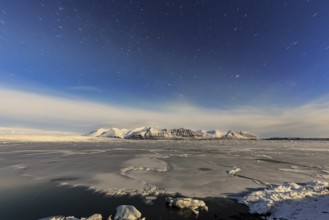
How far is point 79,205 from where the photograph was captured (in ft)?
27.3

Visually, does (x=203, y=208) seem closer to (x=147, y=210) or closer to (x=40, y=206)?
(x=147, y=210)

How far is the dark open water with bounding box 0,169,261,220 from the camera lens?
7465 mm

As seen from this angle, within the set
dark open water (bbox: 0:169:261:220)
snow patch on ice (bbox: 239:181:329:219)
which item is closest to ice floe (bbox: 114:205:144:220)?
dark open water (bbox: 0:169:261:220)

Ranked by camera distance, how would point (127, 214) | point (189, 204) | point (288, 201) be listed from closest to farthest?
1. point (127, 214)
2. point (189, 204)
3. point (288, 201)

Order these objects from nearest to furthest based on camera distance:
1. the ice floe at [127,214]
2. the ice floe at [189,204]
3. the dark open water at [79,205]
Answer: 1. the ice floe at [127,214]
2. the dark open water at [79,205]
3. the ice floe at [189,204]

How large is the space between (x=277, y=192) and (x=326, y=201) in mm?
1638

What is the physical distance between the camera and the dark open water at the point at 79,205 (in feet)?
24.5

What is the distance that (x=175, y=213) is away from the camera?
25.2 ft

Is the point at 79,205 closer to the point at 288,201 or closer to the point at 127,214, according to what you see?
the point at 127,214

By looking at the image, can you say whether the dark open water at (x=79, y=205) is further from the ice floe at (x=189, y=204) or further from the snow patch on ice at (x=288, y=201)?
the snow patch on ice at (x=288, y=201)

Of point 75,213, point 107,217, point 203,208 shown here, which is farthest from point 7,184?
point 203,208

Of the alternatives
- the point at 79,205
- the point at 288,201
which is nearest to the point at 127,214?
the point at 79,205

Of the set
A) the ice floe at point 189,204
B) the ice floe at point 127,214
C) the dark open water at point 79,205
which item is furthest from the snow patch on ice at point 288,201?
the ice floe at point 127,214

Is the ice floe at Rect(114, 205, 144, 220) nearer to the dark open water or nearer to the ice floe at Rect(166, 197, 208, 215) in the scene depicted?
the dark open water
